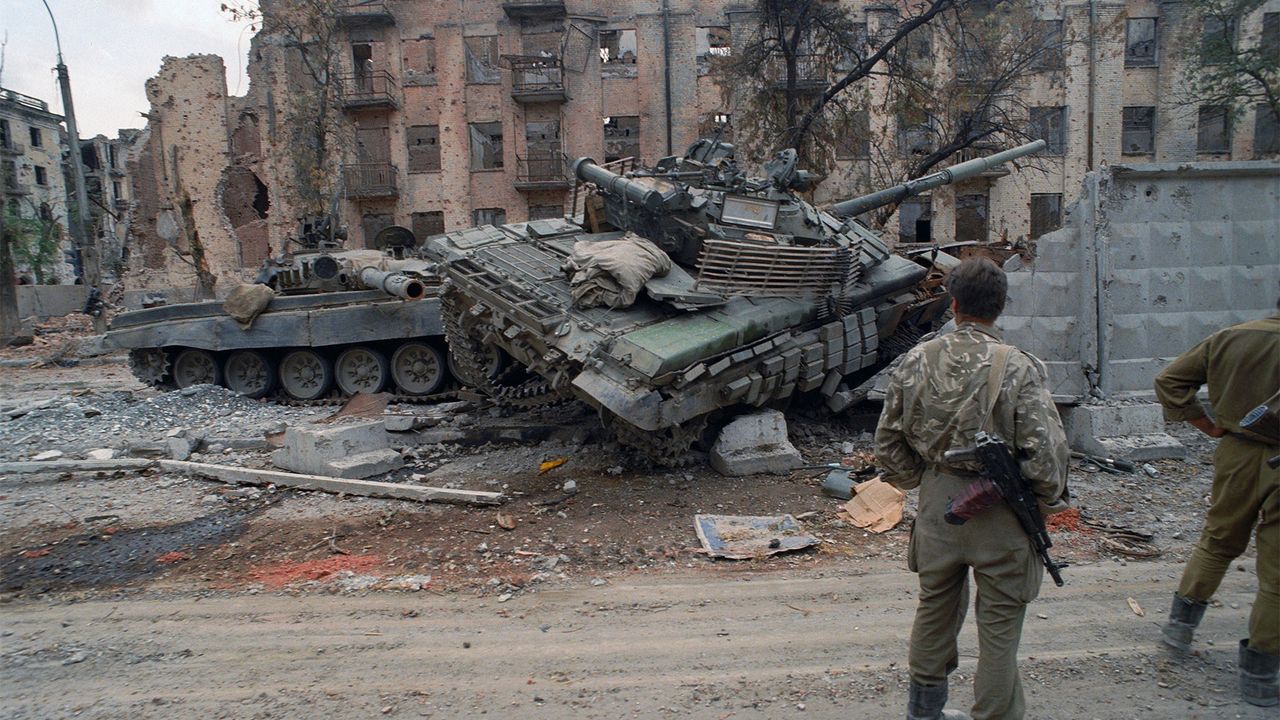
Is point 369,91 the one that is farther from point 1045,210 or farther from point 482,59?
point 1045,210

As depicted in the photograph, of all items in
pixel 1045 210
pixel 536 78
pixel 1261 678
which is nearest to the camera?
pixel 1261 678

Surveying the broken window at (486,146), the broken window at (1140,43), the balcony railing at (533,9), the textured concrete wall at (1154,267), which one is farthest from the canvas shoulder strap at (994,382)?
the broken window at (1140,43)

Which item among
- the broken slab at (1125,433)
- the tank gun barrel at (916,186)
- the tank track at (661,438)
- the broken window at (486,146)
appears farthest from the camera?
the broken window at (486,146)

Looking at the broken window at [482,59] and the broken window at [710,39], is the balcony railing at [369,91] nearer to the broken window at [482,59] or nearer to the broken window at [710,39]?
the broken window at [482,59]

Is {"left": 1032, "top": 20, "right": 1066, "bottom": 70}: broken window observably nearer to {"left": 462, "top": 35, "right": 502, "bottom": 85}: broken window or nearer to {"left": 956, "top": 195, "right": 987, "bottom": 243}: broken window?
{"left": 956, "top": 195, "right": 987, "bottom": 243}: broken window

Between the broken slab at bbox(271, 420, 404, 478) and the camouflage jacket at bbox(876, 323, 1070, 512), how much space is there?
5426mm

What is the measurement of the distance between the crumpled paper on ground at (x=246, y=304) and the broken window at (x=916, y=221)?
19449 mm

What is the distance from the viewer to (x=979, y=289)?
109 inches

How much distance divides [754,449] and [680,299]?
147cm

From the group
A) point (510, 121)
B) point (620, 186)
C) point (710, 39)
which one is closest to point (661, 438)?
point (620, 186)

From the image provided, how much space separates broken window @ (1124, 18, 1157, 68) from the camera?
80.1ft

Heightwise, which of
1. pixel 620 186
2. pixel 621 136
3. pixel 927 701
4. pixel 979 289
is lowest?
pixel 927 701

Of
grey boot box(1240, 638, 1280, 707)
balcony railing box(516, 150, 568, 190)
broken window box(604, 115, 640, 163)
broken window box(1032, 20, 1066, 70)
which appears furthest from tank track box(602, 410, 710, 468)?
broken window box(604, 115, 640, 163)

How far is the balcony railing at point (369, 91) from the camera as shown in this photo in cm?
2517
